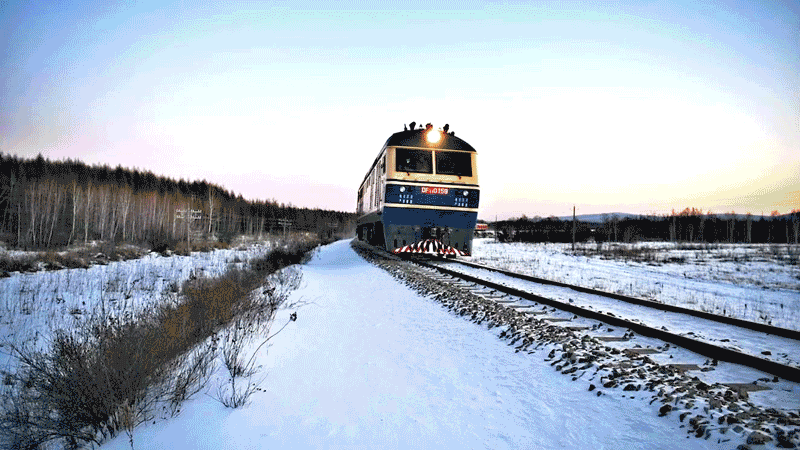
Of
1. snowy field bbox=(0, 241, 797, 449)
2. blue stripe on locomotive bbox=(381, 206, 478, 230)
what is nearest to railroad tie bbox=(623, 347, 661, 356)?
snowy field bbox=(0, 241, 797, 449)

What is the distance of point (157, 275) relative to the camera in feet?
50.1

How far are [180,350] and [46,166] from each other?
91966mm

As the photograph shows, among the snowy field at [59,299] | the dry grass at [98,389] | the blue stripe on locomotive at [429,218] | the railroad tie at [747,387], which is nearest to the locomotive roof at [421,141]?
the blue stripe on locomotive at [429,218]

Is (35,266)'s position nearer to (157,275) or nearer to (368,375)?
(157,275)

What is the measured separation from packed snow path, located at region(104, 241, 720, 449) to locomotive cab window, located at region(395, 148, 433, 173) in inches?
334

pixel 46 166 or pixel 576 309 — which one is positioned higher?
pixel 46 166

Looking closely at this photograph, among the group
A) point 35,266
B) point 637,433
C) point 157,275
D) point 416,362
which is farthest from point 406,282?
point 35,266

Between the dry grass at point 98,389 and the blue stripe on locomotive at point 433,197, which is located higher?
the blue stripe on locomotive at point 433,197

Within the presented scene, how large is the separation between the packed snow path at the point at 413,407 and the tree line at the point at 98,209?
30599 mm

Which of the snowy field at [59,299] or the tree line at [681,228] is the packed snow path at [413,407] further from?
the tree line at [681,228]

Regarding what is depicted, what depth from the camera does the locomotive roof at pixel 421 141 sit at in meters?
13.4

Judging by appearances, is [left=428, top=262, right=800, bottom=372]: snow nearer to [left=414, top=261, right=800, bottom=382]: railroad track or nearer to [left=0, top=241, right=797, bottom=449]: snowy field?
[left=414, top=261, right=800, bottom=382]: railroad track

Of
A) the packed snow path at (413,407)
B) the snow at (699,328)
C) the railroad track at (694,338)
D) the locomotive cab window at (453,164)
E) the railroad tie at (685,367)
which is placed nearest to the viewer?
the packed snow path at (413,407)

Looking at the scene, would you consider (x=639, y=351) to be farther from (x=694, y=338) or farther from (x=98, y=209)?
(x=98, y=209)
